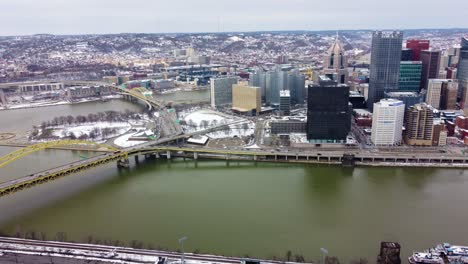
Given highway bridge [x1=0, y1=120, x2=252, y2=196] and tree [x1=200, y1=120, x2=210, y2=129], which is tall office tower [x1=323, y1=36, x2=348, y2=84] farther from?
highway bridge [x1=0, y1=120, x2=252, y2=196]

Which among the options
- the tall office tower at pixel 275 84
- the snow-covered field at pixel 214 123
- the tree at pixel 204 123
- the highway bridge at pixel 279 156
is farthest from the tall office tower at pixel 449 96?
the tree at pixel 204 123

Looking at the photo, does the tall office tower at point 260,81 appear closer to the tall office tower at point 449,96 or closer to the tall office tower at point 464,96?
the tall office tower at point 449,96

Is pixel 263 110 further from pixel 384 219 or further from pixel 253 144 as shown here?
pixel 384 219

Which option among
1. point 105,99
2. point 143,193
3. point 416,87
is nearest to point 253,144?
point 143,193

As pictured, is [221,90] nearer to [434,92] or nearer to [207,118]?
[207,118]

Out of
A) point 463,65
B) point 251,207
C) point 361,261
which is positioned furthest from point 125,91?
point 361,261

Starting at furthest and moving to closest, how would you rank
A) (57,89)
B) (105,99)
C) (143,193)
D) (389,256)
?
(57,89) < (105,99) < (143,193) < (389,256)
